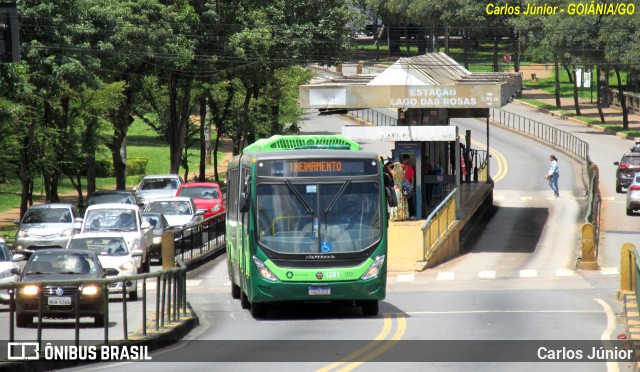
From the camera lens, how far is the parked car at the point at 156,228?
34.9m

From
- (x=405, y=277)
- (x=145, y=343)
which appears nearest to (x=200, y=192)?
(x=405, y=277)

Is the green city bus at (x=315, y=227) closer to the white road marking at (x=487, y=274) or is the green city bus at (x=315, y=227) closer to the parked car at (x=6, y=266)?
the parked car at (x=6, y=266)

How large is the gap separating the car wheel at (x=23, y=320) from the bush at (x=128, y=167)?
53538 mm

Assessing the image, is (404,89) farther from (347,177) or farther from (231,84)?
(231,84)

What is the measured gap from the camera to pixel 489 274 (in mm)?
30812

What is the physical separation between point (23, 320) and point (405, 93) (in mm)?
23525

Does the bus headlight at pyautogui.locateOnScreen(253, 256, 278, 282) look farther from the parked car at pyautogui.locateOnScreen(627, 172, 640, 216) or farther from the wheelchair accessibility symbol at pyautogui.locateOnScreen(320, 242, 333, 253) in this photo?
the parked car at pyautogui.locateOnScreen(627, 172, 640, 216)

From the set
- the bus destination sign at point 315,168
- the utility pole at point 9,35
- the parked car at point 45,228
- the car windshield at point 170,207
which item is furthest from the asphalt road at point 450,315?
the utility pole at point 9,35

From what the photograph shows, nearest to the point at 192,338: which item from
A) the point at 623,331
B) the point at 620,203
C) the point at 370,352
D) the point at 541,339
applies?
the point at 370,352

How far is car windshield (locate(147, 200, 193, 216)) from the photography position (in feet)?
130

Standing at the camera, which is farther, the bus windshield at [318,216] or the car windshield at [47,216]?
the car windshield at [47,216]

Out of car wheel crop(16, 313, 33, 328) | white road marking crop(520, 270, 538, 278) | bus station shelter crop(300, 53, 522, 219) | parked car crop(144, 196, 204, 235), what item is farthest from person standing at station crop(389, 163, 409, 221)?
car wheel crop(16, 313, 33, 328)

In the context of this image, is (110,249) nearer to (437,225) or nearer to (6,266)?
(6,266)

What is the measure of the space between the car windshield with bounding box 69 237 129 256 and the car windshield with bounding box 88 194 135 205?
41.8ft
